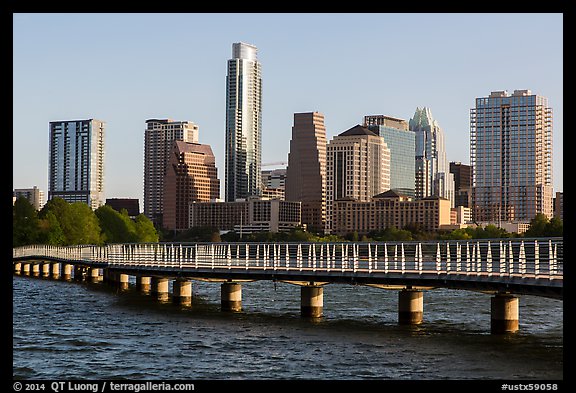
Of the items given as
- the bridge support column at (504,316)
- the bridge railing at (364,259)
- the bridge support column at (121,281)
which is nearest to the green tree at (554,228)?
the bridge railing at (364,259)

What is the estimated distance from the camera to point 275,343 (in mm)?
47094

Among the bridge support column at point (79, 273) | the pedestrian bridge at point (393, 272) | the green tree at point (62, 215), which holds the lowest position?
the bridge support column at point (79, 273)

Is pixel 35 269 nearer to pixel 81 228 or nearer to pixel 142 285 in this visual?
pixel 81 228

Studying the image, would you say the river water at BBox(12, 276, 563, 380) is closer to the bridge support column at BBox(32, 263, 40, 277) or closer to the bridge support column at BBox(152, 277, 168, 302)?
the bridge support column at BBox(152, 277, 168, 302)

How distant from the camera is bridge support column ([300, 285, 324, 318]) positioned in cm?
6044

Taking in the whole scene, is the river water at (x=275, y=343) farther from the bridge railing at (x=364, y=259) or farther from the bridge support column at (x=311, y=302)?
the bridge railing at (x=364, y=259)

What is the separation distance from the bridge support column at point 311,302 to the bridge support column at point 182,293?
1422 cm

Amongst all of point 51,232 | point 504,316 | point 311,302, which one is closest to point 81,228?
point 51,232

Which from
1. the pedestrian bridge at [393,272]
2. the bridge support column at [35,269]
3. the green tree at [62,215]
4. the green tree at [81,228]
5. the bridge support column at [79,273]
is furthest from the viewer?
the green tree at [81,228]

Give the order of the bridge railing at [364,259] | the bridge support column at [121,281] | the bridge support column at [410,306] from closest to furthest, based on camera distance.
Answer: the bridge railing at [364,259], the bridge support column at [410,306], the bridge support column at [121,281]

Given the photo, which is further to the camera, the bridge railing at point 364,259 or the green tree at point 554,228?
the green tree at point 554,228

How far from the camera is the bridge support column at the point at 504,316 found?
161 ft
